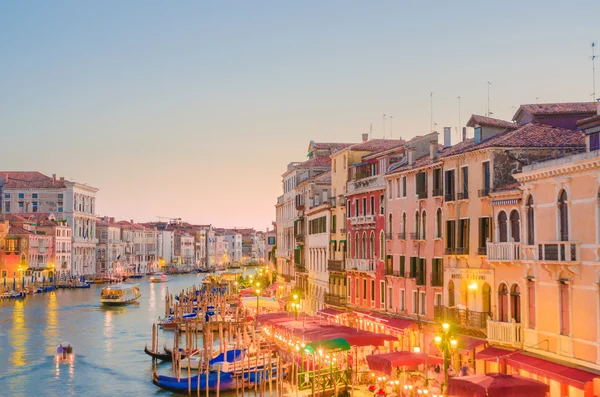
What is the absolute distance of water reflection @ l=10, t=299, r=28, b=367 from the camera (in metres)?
31.1

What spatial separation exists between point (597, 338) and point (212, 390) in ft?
43.6

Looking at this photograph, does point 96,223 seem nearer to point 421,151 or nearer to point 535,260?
point 421,151

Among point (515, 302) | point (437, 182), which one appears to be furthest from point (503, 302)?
point (437, 182)

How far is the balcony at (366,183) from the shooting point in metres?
25.5

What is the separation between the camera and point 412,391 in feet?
59.4

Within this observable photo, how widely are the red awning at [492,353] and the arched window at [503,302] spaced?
0.68 metres

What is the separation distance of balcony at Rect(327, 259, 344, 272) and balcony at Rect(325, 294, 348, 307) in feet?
3.11

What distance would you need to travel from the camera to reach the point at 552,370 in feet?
47.1

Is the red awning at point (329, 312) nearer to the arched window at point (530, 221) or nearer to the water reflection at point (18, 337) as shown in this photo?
the water reflection at point (18, 337)

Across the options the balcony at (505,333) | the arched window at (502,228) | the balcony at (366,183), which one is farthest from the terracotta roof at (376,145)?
the balcony at (505,333)

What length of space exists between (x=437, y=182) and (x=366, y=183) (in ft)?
19.7

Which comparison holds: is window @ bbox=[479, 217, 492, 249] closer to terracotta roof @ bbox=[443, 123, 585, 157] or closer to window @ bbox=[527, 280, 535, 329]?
terracotta roof @ bbox=[443, 123, 585, 157]

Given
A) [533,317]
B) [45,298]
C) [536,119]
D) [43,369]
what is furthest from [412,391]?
[45,298]

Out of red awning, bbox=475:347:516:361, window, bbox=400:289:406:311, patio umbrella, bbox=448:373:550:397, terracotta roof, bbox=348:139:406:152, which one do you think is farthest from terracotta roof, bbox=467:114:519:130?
terracotta roof, bbox=348:139:406:152
